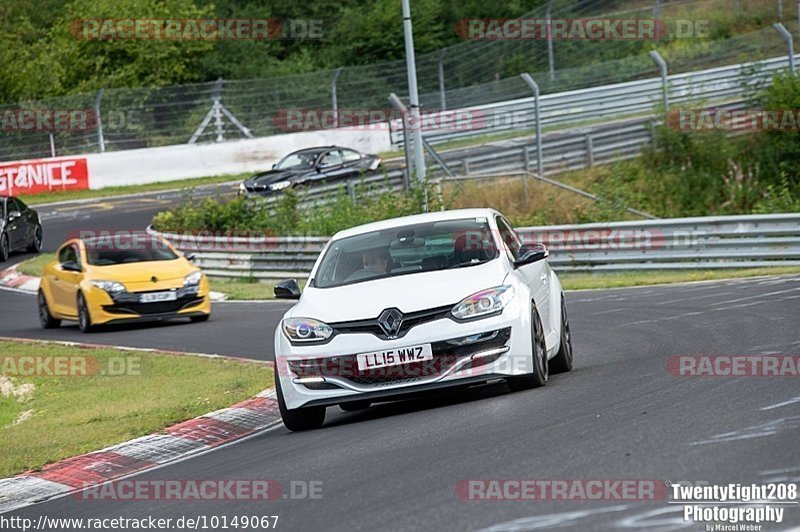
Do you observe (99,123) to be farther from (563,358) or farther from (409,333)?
(409,333)

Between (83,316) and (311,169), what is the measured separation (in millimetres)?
15448

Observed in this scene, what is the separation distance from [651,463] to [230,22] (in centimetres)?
6003

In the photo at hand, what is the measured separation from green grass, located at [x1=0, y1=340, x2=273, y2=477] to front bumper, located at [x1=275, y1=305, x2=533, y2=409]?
167cm

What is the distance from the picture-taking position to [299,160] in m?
36.4

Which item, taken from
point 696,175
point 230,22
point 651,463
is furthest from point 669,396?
Answer: point 230,22

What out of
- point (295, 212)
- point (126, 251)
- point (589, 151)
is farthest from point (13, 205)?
point (589, 151)

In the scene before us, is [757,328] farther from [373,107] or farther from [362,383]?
[373,107]

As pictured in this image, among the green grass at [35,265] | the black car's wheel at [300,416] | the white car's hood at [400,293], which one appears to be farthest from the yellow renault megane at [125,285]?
the black car's wheel at [300,416]

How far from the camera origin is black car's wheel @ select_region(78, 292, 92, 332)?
20.5 m

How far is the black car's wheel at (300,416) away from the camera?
10.2 metres

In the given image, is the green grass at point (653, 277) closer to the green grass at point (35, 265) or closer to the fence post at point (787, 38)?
the fence post at point (787, 38)

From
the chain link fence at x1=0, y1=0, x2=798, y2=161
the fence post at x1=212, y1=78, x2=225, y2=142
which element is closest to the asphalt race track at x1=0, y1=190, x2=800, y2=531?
the chain link fence at x1=0, y1=0, x2=798, y2=161

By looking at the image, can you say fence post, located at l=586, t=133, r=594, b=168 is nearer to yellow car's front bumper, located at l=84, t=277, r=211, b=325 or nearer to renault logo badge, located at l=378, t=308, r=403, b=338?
yellow car's front bumper, located at l=84, t=277, r=211, b=325

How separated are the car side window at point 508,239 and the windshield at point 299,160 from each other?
950 inches
